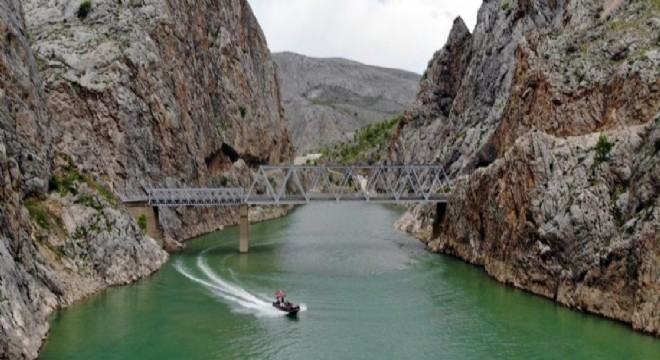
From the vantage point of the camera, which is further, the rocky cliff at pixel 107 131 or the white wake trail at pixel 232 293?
the white wake trail at pixel 232 293

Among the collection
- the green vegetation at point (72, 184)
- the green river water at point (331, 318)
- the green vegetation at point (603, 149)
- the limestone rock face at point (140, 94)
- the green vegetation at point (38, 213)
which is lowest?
the green river water at point (331, 318)

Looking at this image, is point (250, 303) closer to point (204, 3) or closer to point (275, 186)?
A: point (204, 3)

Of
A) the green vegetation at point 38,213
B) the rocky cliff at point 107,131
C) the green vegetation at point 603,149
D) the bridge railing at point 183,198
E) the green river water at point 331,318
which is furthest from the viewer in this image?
the bridge railing at point 183,198

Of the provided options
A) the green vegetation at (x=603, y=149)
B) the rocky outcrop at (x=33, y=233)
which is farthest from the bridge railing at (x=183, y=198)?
the green vegetation at (x=603, y=149)

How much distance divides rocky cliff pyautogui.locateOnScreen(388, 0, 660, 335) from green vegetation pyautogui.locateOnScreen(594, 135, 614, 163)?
10 centimetres

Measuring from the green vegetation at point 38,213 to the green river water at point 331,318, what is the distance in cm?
705

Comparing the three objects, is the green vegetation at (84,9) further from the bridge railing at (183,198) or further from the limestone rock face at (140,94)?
the bridge railing at (183,198)

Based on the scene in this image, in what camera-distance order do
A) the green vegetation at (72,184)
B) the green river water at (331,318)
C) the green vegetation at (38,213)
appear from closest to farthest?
the green river water at (331,318)
the green vegetation at (38,213)
the green vegetation at (72,184)

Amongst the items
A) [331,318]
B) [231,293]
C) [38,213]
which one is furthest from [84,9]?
[331,318]

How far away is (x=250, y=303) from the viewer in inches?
2064

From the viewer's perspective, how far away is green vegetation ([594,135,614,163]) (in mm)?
49562

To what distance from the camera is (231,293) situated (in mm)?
56125

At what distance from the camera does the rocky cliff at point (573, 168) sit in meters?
43.5

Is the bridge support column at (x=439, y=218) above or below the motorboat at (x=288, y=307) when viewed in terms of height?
above
